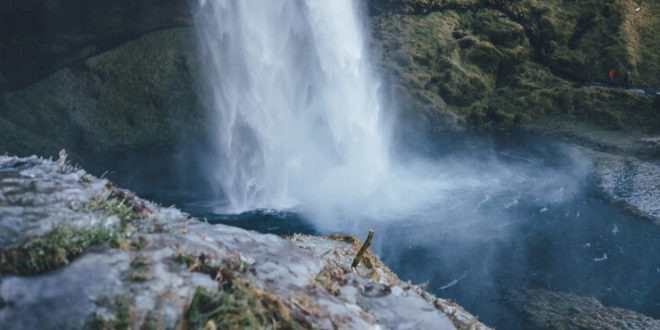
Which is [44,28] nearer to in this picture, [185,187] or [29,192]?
[185,187]

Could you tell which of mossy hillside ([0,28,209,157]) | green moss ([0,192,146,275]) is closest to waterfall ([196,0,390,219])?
mossy hillside ([0,28,209,157])

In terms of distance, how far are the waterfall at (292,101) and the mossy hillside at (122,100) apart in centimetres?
119

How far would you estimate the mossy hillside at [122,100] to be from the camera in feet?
51.7

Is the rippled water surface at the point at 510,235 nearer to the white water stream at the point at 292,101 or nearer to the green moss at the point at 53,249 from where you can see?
the white water stream at the point at 292,101

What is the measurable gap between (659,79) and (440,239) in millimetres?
15562

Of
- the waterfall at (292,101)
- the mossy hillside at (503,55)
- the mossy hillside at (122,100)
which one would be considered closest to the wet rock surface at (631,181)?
the mossy hillside at (503,55)

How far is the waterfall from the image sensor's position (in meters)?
15.6

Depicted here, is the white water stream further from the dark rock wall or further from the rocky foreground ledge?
the rocky foreground ledge

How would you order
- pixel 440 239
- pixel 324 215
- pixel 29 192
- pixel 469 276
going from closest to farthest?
pixel 29 192, pixel 469 276, pixel 440 239, pixel 324 215

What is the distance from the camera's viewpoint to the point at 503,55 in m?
20.3

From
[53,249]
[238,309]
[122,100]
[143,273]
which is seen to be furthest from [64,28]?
[238,309]

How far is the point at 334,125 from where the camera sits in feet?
61.8

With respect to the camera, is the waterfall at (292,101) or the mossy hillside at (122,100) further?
the mossy hillside at (122,100)

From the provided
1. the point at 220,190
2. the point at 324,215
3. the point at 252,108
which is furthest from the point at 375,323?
the point at 252,108
